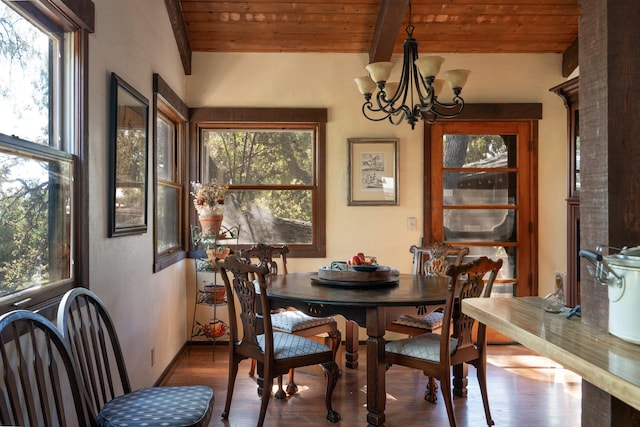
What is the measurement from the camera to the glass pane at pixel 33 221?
5.48ft

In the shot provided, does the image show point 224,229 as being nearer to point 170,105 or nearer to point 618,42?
point 170,105

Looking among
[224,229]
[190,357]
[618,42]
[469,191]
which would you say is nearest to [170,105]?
[224,229]

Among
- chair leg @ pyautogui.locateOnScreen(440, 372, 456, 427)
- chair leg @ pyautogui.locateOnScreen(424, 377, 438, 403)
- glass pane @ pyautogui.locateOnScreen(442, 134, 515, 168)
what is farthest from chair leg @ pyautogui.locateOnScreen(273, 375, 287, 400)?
glass pane @ pyautogui.locateOnScreen(442, 134, 515, 168)

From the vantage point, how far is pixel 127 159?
2.74m

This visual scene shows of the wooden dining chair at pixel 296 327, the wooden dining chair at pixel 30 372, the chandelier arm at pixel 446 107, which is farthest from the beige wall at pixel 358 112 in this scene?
the wooden dining chair at pixel 30 372

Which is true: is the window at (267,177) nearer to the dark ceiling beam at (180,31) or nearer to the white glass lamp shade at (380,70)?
the dark ceiling beam at (180,31)

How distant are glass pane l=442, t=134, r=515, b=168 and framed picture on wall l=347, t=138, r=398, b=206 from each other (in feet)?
1.77

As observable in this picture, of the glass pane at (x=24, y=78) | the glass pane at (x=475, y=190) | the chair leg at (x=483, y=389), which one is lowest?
the chair leg at (x=483, y=389)

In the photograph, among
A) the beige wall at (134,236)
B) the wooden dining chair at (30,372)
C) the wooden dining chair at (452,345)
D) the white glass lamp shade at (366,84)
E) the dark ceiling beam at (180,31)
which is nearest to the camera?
the wooden dining chair at (30,372)

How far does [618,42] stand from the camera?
121 centimetres

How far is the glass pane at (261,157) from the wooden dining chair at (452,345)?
6.90 feet

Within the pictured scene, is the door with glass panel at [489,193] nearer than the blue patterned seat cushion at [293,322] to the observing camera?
No

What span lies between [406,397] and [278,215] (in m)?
1.96

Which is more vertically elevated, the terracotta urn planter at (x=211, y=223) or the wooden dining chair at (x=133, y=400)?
the terracotta urn planter at (x=211, y=223)
